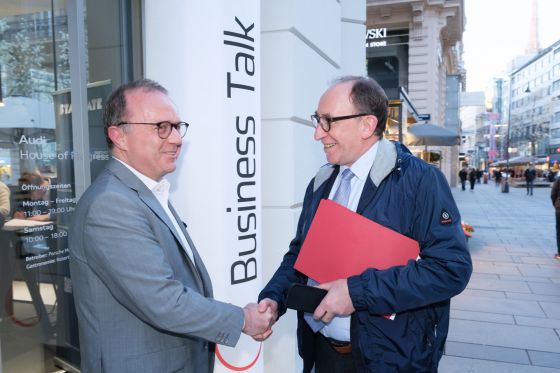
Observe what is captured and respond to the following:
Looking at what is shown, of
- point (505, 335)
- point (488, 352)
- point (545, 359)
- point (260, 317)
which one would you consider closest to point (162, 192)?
point (260, 317)

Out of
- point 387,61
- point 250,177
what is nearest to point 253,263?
point 250,177

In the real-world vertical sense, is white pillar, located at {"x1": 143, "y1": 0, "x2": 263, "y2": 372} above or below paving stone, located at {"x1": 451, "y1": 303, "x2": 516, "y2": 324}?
above

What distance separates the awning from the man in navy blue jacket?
35.4ft

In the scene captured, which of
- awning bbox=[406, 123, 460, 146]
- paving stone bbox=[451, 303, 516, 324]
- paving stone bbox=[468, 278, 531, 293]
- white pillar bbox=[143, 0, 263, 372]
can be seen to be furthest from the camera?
awning bbox=[406, 123, 460, 146]

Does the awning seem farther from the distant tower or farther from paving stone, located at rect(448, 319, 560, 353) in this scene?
the distant tower

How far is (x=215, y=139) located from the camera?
2.72m

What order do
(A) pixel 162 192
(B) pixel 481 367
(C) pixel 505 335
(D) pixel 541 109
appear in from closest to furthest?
(A) pixel 162 192
(B) pixel 481 367
(C) pixel 505 335
(D) pixel 541 109

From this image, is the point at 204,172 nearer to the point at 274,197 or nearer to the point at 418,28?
the point at 274,197

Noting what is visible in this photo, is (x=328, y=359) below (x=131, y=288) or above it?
below

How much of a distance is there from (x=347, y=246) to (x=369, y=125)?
56cm

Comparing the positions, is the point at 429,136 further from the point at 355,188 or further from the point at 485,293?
the point at 355,188

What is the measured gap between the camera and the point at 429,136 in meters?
12.1

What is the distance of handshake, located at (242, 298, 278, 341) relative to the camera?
196cm

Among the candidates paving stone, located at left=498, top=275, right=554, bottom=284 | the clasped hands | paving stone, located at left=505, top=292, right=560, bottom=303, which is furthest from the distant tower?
the clasped hands
